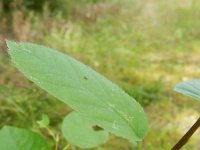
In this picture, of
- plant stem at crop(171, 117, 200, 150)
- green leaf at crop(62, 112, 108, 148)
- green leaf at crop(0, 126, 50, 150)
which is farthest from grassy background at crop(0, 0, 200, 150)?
plant stem at crop(171, 117, 200, 150)

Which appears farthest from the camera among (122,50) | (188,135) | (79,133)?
(122,50)

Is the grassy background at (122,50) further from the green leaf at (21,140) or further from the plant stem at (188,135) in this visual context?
the plant stem at (188,135)

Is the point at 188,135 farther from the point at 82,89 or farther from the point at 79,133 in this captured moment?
the point at 79,133

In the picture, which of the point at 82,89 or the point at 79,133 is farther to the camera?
the point at 79,133

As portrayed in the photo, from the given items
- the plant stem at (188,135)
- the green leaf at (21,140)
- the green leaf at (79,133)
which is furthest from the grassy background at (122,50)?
the plant stem at (188,135)

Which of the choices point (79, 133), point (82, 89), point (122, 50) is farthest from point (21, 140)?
point (122, 50)

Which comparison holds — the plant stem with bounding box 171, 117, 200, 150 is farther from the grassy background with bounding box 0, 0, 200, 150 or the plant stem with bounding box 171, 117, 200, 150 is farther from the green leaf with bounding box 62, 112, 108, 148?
the grassy background with bounding box 0, 0, 200, 150

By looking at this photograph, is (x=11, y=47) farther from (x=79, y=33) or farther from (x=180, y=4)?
(x=180, y=4)
